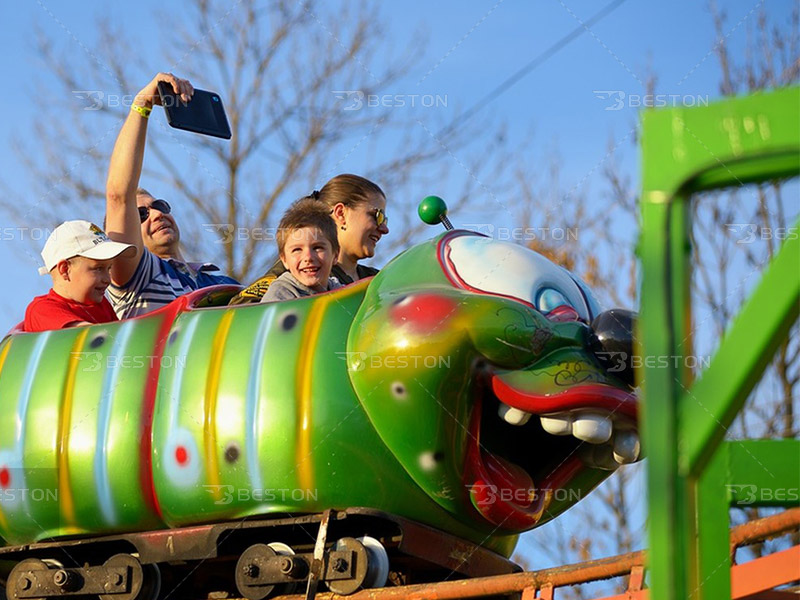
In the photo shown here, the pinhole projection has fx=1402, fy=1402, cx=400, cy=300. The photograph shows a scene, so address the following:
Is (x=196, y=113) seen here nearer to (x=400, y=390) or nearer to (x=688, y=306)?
(x=400, y=390)

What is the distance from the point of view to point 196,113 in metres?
4.59

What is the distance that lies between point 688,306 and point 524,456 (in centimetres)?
237

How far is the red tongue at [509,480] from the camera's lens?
12.4 ft

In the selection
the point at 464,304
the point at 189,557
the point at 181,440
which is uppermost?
the point at 464,304

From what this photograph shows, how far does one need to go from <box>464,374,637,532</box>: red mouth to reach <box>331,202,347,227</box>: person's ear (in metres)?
1.36

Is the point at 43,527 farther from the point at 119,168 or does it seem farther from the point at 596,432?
the point at 596,432

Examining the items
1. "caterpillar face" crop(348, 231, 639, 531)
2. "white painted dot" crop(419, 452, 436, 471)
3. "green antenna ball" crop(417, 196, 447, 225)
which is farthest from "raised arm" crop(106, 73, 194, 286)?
"white painted dot" crop(419, 452, 436, 471)

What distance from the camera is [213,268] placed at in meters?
5.50

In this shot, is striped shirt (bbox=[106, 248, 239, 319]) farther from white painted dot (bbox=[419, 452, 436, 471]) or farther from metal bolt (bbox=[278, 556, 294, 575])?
white painted dot (bbox=[419, 452, 436, 471])

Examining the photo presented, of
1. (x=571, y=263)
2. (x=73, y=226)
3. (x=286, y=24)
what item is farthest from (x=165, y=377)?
(x=286, y=24)

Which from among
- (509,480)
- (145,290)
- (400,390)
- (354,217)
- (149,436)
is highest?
(354,217)

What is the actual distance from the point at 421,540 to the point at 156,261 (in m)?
1.63

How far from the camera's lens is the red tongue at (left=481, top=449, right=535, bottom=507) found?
149 inches

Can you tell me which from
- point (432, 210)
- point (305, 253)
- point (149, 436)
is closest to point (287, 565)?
point (149, 436)
